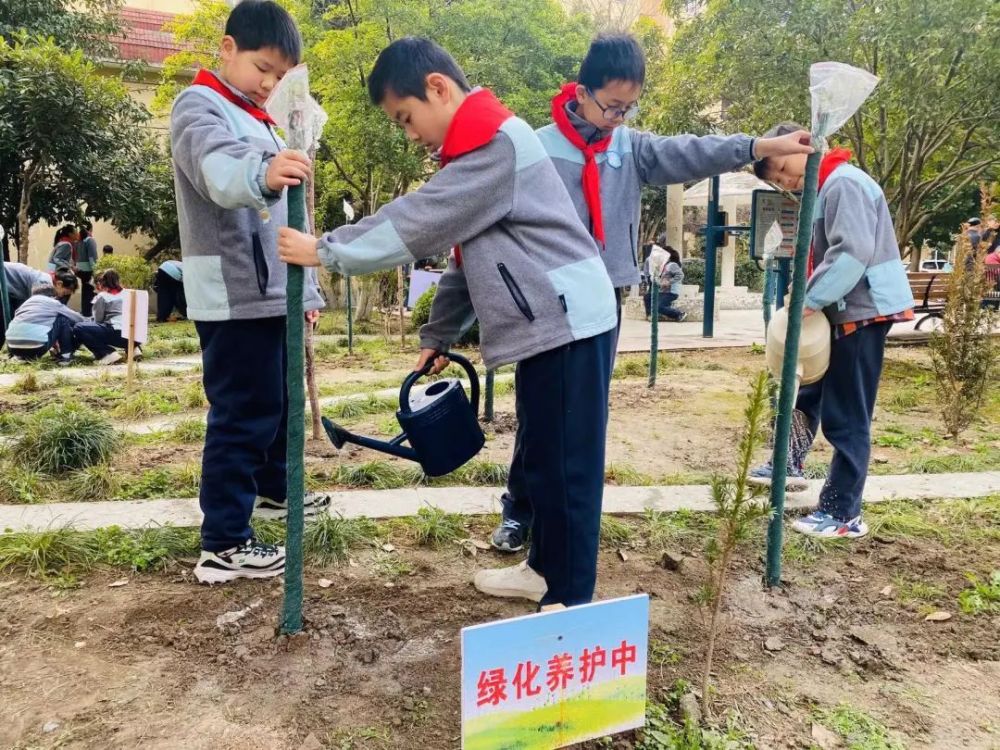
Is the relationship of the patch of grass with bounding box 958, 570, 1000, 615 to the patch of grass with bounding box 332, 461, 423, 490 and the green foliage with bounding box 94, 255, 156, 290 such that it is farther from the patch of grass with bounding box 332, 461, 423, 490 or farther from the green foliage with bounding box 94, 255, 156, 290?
the green foliage with bounding box 94, 255, 156, 290

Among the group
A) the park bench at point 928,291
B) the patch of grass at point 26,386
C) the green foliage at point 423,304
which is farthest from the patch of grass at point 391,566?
the park bench at point 928,291

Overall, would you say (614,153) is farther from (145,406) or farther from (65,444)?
(145,406)

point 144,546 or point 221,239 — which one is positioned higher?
point 221,239

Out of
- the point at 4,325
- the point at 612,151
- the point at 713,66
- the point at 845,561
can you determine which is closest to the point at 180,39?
the point at 4,325

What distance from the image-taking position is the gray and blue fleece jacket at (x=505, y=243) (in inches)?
71.2

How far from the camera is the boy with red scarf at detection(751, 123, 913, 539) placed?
9.41 ft

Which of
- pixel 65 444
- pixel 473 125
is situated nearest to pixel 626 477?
pixel 473 125

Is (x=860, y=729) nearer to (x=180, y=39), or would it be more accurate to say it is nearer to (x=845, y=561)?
(x=845, y=561)

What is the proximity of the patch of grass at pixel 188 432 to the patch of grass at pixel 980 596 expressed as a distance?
12.5 ft

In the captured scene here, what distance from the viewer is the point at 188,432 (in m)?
4.58

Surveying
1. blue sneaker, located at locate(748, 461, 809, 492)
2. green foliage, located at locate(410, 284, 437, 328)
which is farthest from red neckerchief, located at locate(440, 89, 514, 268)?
green foliage, located at locate(410, 284, 437, 328)

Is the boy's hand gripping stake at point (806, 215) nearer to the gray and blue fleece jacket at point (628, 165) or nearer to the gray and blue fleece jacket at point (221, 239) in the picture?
the gray and blue fleece jacket at point (628, 165)

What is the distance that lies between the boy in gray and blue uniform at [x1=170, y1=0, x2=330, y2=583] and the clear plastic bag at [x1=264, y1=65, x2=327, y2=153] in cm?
31

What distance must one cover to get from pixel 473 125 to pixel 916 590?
6.86 feet
